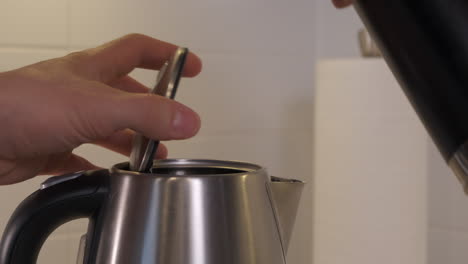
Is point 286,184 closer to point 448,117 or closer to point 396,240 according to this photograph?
point 448,117

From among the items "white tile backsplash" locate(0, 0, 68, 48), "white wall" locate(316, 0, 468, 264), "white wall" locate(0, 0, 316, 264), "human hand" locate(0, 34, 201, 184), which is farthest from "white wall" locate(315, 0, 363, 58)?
"human hand" locate(0, 34, 201, 184)

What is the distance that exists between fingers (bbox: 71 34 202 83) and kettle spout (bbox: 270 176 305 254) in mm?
180

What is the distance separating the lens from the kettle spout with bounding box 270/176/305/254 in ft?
1.50

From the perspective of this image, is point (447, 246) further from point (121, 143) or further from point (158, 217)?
point (158, 217)

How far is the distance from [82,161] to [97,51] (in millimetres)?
129

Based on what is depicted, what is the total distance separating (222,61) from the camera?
86cm

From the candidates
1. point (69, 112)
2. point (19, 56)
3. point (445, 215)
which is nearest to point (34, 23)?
point (19, 56)

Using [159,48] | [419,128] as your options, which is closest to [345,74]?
[419,128]

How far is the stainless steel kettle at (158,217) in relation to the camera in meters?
0.39

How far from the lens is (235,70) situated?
34.5 inches

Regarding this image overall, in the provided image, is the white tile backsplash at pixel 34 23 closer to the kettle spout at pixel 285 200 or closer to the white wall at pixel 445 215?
the kettle spout at pixel 285 200

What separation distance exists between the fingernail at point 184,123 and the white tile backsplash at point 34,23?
1.23 feet

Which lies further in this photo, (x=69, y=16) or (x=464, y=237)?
(x=464, y=237)

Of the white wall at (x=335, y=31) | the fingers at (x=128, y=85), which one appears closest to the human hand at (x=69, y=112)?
the fingers at (x=128, y=85)
